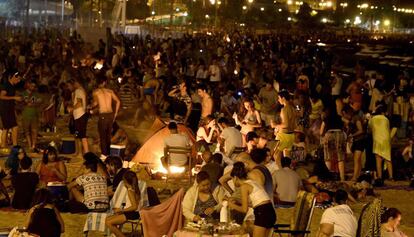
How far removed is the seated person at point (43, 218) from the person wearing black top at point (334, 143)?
6.62 metres

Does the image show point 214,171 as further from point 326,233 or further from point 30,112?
point 30,112

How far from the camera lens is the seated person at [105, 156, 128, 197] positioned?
1110cm

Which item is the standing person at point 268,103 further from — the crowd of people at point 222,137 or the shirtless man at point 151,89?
the shirtless man at point 151,89

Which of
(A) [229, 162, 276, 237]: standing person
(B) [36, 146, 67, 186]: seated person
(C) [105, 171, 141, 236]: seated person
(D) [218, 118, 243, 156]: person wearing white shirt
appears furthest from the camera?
(D) [218, 118, 243, 156]: person wearing white shirt

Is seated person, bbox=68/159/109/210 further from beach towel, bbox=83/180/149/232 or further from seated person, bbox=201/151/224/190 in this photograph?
seated person, bbox=201/151/224/190

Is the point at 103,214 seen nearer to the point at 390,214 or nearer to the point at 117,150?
the point at 390,214

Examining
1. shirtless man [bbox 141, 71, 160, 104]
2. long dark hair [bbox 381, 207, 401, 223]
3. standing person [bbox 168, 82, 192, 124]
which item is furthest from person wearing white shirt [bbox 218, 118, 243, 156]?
shirtless man [bbox 141, 71, 160, 104]

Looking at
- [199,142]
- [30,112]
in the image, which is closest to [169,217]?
[199,142]

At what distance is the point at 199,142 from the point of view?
550 inches

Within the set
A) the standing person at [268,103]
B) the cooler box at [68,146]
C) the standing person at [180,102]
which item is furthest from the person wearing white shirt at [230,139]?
the standing person at [180,102]

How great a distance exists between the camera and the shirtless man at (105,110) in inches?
591

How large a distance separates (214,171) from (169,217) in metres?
1.67

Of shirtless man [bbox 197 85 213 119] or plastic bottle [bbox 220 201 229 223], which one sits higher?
shirtless man [bbox 197 85 213 119]

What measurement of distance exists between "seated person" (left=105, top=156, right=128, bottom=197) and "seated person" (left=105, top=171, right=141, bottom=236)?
1.00m
